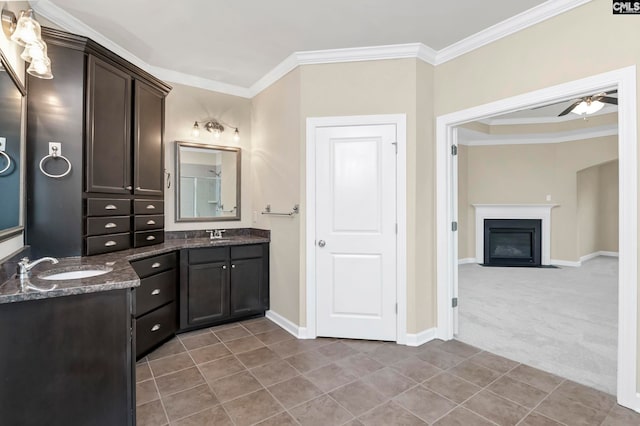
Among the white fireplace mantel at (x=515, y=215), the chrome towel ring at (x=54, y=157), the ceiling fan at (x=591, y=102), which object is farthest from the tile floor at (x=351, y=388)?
the white fireplace mantel at (x=515, y=215)

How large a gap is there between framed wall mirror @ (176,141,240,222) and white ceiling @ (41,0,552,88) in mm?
1029

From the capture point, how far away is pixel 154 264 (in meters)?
2.83

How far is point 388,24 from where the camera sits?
263 cm

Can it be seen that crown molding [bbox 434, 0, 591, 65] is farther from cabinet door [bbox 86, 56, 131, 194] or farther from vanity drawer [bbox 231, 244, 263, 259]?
cabinet door [bbox 86, 56, 131, 194]

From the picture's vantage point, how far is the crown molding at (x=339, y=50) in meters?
2.38

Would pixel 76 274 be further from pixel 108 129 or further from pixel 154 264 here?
pixel 108 129

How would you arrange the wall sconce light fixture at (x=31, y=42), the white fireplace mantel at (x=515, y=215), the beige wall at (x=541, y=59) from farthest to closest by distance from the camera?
the white fireplace mantel at (x=515, y=215) < the beige wall at (x=541, y=59) < the wall sconce light fixture at (x=31, y=42)

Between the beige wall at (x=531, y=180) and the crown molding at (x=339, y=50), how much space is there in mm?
4499

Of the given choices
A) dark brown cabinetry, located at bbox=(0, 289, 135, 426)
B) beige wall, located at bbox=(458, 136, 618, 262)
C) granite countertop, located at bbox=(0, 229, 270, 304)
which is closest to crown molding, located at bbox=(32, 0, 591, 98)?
granite countertop, located at bbox=(0, 229, 270, 304)

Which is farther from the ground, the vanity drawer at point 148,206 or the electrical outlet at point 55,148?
the electrical outlet at point 55,148

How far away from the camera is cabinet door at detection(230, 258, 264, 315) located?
346 centimetres

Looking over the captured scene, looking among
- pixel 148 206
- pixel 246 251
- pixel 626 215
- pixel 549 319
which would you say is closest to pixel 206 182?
pixel 148 206

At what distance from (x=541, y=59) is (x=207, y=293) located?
353cm

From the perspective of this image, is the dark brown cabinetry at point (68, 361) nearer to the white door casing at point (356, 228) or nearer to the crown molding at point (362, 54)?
the white door casing at point (356, 228)
